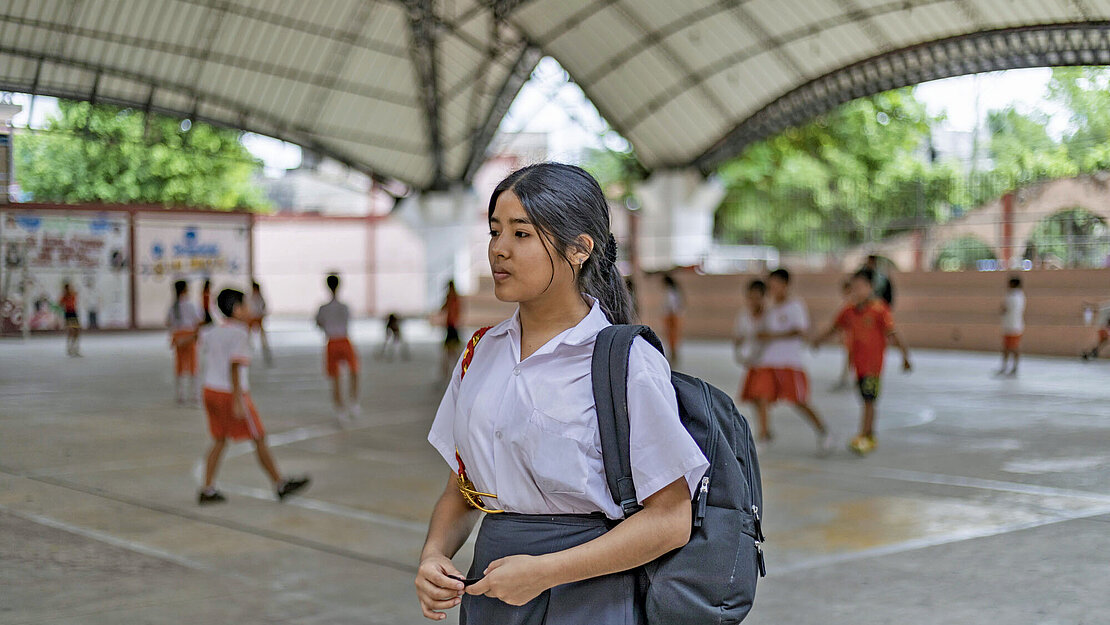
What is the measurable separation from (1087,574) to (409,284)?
31.3 metres

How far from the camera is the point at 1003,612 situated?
495 cm

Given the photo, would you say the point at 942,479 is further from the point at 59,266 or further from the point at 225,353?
the point at 59,266

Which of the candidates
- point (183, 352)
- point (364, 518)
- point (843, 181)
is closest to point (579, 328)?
point (364, 518)

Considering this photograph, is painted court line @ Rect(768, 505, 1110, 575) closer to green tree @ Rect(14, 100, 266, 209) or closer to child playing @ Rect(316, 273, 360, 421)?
green tree @ Rect(14, 100, 266, 209)

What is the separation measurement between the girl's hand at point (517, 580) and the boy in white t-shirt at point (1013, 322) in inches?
338

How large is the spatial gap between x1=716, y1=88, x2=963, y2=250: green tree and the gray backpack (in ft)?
62.0

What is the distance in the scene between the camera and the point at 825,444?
9.73m

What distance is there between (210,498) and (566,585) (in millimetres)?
5955

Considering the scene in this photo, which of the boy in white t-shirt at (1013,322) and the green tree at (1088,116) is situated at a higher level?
the green tree at (1088,116)

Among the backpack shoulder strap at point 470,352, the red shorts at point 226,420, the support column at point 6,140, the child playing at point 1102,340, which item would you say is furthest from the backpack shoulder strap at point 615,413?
the red shorts at point 226,420

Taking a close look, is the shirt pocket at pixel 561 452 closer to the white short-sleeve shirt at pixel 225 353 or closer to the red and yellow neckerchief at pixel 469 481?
the red and yellow neckerchief at pixel 469 481

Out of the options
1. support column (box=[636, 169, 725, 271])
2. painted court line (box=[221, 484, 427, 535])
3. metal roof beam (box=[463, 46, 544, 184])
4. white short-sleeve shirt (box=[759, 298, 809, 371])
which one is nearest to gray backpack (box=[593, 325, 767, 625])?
painted court line (box=[221, 484, 427, 535])

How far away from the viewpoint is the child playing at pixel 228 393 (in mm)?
7523

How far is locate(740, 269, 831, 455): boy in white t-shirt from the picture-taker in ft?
31.3
